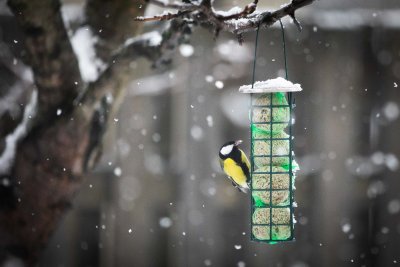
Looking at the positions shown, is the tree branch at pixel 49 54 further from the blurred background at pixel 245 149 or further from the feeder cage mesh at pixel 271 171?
the blurred background at pixel 245 149

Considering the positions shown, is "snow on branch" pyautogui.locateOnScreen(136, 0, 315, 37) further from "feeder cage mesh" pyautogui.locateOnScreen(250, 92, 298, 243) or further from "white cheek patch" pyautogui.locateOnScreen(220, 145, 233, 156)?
"white cheek patch" pyautogui.locateOnScreen(220, 145, 233, 156)

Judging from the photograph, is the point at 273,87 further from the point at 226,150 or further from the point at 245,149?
the point at 245,149

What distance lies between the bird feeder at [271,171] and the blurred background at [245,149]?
239cm

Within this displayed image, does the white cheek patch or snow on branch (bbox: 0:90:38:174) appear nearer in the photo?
the white cheek patch

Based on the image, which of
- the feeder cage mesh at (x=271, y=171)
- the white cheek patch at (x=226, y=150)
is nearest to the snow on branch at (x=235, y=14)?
the feeder cage mesh at (x=271, y=171)

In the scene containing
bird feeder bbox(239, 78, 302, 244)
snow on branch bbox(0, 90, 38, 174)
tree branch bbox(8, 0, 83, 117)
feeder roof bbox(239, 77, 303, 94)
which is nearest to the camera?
feeder roof bbox(239, 77, 303, 94)

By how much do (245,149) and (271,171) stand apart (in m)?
2.43

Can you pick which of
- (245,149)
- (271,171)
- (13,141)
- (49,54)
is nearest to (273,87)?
(271,171)

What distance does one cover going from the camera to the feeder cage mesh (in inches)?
104

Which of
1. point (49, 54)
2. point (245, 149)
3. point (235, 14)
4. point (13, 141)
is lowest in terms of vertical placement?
point (245, 149)

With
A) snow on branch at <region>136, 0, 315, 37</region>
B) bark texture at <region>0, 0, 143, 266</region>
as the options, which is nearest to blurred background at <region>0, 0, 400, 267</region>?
bark texture at <region>0, 0, 143, 266</region>

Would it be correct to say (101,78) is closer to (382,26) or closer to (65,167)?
(65,167)

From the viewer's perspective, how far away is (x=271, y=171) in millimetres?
2639

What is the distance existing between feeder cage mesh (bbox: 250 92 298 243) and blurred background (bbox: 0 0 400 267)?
2.40 meters
